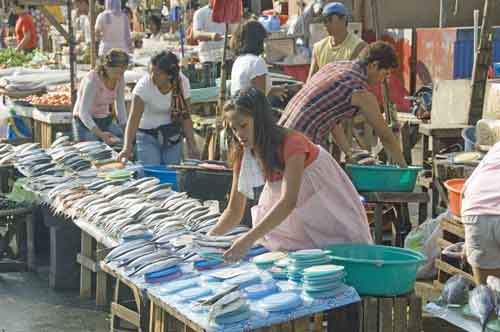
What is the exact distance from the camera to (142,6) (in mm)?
26328

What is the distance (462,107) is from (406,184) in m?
3.09

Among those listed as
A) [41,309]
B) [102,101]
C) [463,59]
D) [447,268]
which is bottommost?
[41,309]

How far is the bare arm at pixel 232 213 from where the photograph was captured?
18.5 feet

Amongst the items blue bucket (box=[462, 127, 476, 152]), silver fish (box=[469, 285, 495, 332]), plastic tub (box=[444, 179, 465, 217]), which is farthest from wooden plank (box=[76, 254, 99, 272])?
silver fish (box=[469, 285, 495, 332])

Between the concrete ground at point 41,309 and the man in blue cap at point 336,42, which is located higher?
the man in blue cap at point 336,42

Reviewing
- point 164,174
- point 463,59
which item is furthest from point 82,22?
point 164,174

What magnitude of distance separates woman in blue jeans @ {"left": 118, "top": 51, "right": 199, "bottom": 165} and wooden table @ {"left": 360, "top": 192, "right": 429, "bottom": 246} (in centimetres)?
194

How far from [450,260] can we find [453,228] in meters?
0.23

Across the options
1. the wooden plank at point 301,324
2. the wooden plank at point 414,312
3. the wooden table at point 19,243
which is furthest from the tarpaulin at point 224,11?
the wooden plank at point 301,324

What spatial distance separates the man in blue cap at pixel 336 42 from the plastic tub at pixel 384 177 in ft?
6.10

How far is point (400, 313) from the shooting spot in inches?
197

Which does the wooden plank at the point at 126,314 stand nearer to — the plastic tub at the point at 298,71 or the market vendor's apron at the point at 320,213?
the market vendor's apron at the point at 320,213

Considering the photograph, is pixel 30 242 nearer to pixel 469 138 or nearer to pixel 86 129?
pixel 86 129

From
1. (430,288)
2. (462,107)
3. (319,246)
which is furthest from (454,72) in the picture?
(319,246)
